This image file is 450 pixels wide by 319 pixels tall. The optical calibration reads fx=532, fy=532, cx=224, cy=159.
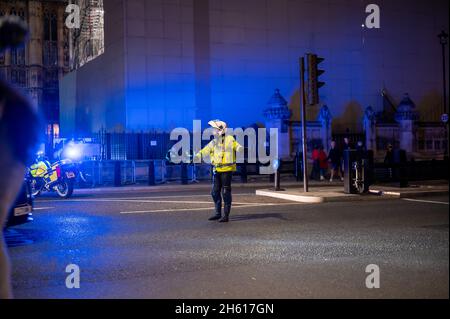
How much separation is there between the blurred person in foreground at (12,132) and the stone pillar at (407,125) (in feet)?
95.3

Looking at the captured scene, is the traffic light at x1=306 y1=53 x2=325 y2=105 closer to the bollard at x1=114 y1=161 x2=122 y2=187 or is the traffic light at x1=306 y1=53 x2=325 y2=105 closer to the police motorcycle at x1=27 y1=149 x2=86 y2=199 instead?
the police motorcycle at x1=27 y1=149 x2=86 y2=199

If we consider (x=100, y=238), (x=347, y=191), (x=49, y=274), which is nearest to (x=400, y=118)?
(x=347, y=191)

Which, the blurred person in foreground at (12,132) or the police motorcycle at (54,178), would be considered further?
the police motorcycle at (54,178)

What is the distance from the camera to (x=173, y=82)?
2772cm

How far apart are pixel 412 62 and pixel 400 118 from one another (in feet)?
21.3

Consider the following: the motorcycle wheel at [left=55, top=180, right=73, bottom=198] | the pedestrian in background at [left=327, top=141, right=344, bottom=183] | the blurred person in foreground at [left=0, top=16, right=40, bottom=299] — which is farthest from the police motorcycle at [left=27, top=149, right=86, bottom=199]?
the blurred person in foreground at [left=0, top=16, right=40, bottom=299]

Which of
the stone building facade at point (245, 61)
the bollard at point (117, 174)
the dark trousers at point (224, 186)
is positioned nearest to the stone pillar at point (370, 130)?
the stone building facade at point (245, 61)

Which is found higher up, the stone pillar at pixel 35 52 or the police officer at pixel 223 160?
the stone pillar at pixel 35 52

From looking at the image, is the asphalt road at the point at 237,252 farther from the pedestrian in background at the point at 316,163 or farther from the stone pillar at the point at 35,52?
the stone pillar at the point at 35,52

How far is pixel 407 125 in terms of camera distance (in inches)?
1180

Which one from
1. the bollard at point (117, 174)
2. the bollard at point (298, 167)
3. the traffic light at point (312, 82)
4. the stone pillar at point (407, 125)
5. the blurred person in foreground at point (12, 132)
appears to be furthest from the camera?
the stone pillar at point (407, 125)

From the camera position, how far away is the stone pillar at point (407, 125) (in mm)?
29922

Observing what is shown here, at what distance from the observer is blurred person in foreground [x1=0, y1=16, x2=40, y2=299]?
290 cm
